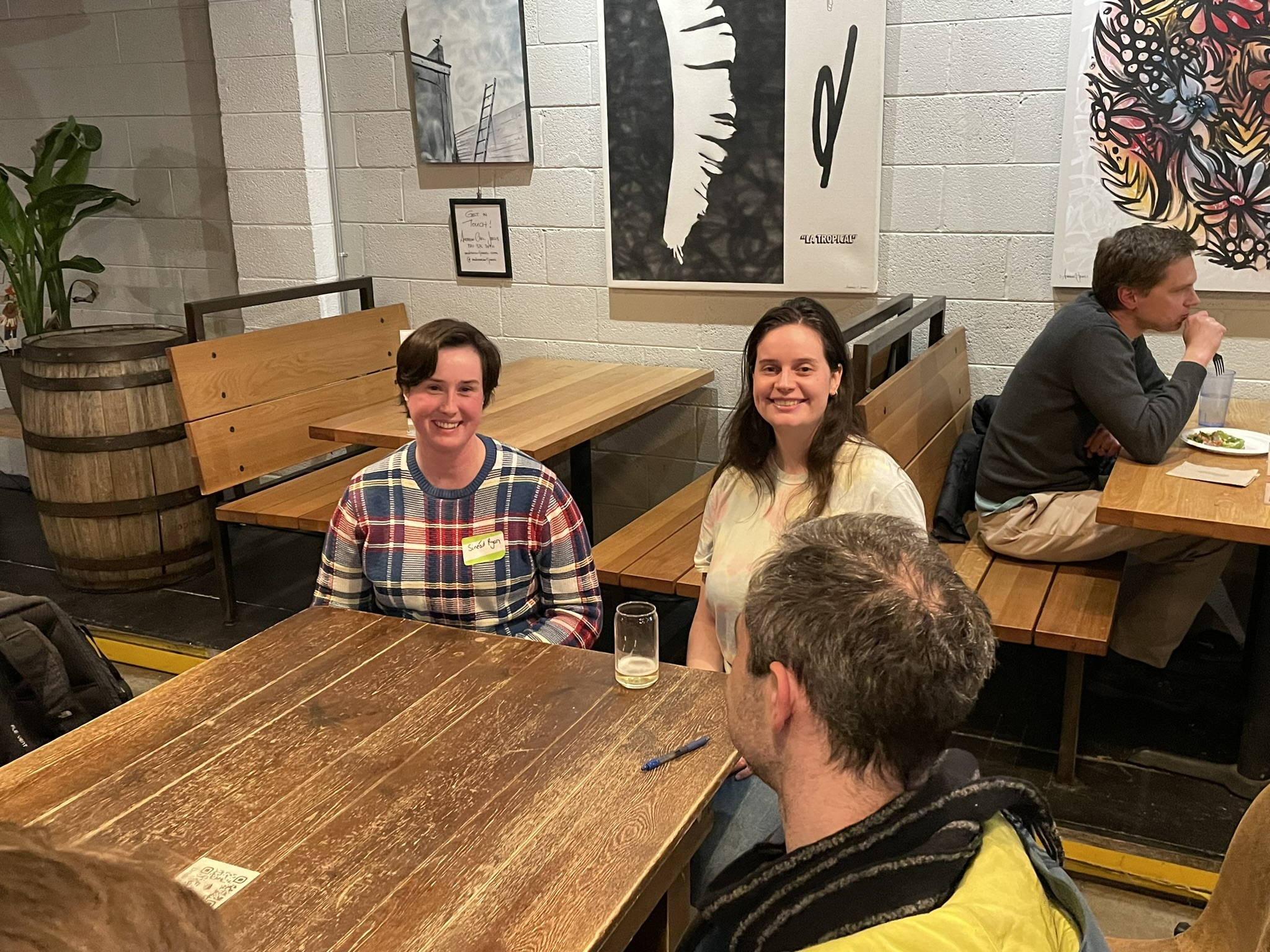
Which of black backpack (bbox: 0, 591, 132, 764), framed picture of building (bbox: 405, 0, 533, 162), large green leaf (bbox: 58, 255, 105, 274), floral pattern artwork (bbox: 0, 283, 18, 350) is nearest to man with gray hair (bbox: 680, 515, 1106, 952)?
black backpack (bbox: 0, 591, 132, 764)

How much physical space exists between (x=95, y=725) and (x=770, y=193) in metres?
2.87

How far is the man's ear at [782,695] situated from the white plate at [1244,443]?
220 cm

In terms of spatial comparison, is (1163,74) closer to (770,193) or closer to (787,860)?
(770,193)

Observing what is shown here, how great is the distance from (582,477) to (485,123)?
1.43m

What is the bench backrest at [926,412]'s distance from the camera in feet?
8.95

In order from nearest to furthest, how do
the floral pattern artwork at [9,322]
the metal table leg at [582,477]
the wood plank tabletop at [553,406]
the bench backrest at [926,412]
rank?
the bench backrest at [926,412] → the wood plank tabletop at [553,406] → the metal table leg at [582,477] → the floral pattern artwork at [9,322]

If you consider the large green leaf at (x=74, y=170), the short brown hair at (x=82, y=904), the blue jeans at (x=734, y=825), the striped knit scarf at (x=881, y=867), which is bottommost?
the blue jeans at (x=734, y=825)

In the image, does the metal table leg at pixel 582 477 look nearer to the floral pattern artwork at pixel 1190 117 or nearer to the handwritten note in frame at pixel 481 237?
the handwritten note in frame at pixel 481 237

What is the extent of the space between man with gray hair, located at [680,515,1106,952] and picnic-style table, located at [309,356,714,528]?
1893 mm

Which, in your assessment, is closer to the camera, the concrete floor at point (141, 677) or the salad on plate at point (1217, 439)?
the salad on plate at point (1217, 439)

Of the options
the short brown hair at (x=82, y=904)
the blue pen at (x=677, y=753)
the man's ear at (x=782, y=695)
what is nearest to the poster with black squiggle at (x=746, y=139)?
the blue pen at (x=677, y=753)

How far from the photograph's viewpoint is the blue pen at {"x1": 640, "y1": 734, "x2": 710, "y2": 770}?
1.56 m

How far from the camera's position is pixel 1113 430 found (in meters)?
2.84

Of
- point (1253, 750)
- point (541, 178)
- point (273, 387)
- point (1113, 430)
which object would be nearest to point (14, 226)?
point (273, 387)
